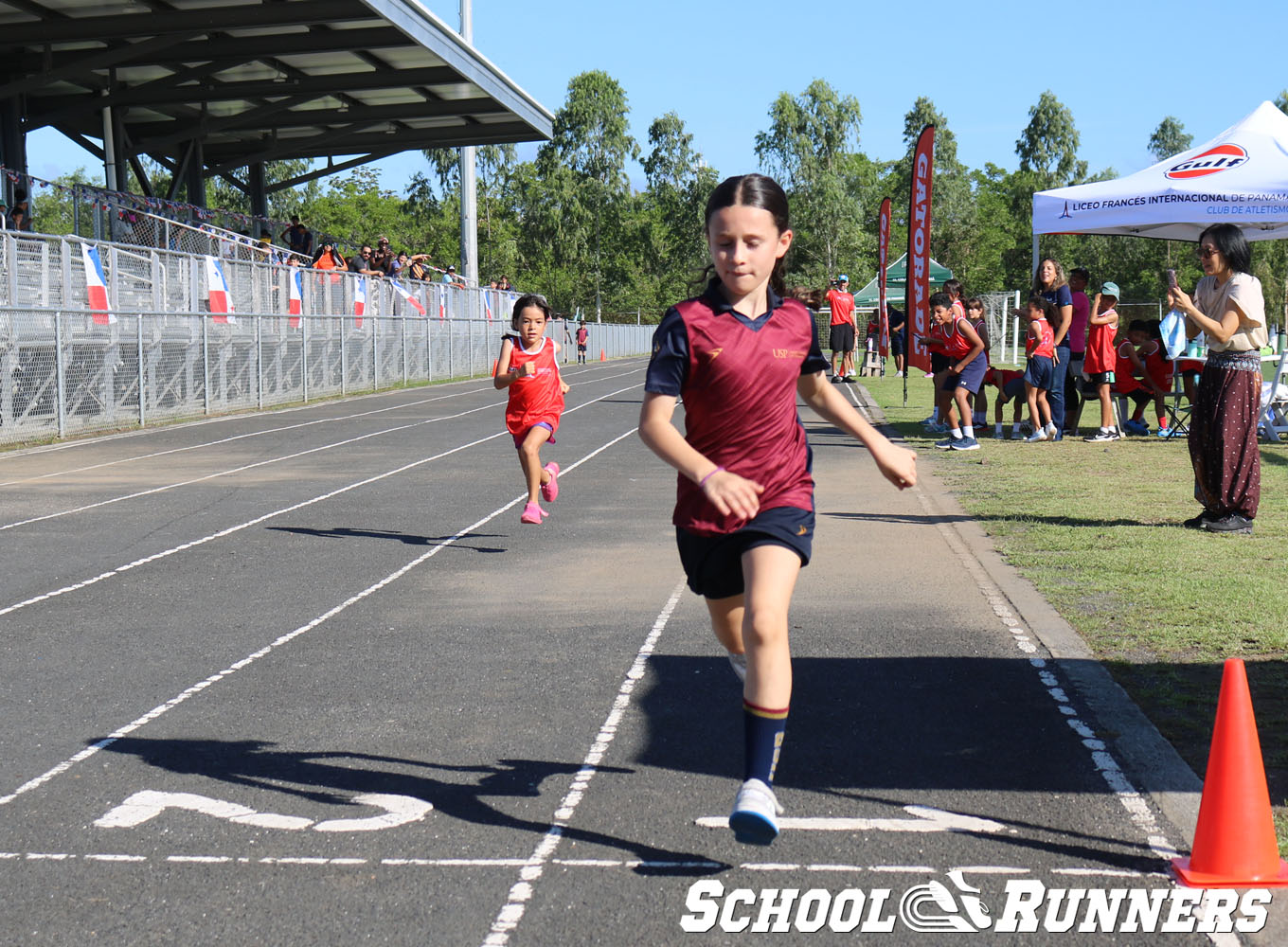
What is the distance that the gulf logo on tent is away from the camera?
15297mm

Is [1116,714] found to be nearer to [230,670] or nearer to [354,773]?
[354,773]

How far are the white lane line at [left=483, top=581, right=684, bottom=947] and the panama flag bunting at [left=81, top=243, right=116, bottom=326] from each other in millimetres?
14241

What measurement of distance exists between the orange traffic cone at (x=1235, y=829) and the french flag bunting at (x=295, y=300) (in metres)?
23.7

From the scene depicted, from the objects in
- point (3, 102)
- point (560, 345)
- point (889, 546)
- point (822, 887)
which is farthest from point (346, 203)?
point (822, 887)

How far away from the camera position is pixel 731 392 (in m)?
3.81

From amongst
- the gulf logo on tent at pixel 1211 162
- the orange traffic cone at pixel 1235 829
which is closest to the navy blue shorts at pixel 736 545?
the orange traffic cone at pixel 1235 829

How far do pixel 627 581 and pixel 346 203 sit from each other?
83.0 meters

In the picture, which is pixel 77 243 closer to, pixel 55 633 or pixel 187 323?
pixel 187 323

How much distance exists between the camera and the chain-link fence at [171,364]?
54.9ft

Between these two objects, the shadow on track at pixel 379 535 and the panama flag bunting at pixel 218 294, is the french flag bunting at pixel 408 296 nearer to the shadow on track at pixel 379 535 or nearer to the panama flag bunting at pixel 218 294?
the panama flag bunting at pixel 218 294

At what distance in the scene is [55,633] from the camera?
21.9 feet

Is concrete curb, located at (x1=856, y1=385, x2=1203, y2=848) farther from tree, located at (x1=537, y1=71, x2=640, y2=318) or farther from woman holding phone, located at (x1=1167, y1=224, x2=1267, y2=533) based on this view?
tree, located at (x1=537, y1=71, x2=640, y2=318)

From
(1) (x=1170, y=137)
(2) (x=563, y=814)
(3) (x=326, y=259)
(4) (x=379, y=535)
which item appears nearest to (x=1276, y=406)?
(4) (x=379, y=535)

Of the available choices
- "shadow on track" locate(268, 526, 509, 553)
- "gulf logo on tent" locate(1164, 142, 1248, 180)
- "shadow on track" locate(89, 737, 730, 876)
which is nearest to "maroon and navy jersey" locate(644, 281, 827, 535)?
"shadow on track" locate(89, 737, 730, 876)
